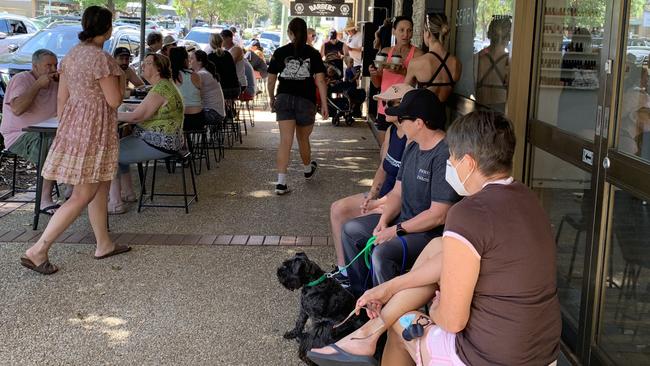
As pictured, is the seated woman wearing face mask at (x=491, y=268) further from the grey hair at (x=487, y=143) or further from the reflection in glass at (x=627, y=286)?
the reflection in glass at (x=627, y=286)

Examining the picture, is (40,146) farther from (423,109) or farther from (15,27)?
(15,27)

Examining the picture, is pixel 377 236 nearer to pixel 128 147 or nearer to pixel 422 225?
pixel 422 225

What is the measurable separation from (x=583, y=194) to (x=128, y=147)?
4035 millimetres

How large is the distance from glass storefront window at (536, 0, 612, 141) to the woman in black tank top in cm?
149

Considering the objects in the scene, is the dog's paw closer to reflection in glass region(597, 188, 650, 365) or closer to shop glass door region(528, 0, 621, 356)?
shop glass door region(528, 0, 621, 356)

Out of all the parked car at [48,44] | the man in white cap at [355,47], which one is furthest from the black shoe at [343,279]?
the parked car at [48,44]

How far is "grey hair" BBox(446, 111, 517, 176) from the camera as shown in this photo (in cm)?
231

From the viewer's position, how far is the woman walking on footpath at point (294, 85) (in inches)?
288

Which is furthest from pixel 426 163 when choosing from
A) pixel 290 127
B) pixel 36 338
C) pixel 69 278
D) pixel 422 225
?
pixel 290 127

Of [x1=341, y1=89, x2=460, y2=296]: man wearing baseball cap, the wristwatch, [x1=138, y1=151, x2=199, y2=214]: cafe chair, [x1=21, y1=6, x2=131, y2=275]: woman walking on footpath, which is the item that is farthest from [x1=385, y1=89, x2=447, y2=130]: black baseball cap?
[x1=138, y1=151, x2=199, y2=214]: cafe chair

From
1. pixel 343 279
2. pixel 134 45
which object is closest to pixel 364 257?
pixel 343 279

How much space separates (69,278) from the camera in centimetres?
469

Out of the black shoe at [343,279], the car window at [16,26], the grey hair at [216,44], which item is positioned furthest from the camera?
the car window at [16,26]

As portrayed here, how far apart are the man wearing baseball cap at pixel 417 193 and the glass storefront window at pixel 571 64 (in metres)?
0.62
